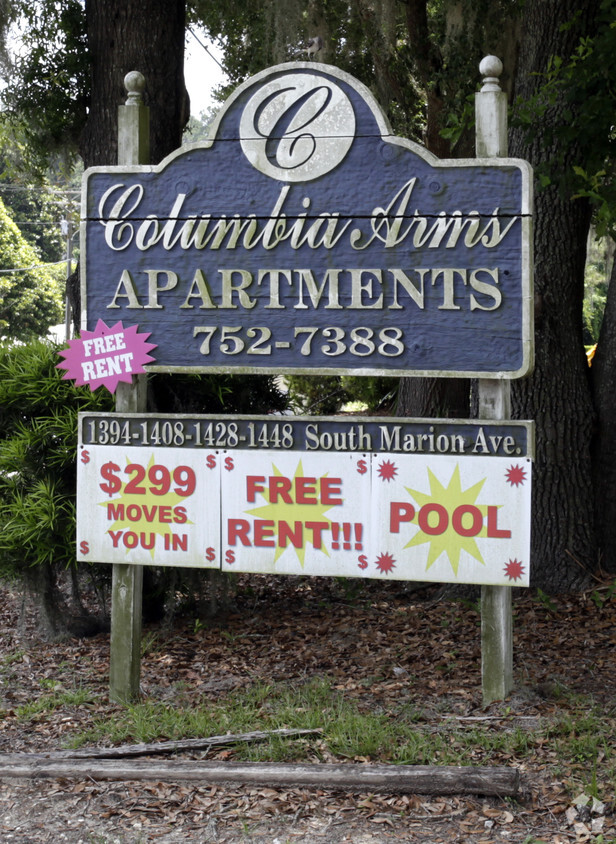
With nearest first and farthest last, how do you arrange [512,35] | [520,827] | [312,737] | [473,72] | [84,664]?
1. [520,827]
2. [312,737]
3. [84,664]
4. [512,35]
5. [473,72]

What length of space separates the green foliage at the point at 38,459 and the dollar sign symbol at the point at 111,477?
33.5 inches

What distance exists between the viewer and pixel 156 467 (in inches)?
199

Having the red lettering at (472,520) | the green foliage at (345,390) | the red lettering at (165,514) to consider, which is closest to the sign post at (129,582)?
the red lettering at (165,514)

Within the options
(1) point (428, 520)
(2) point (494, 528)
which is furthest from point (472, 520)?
(1) point (428, 520)

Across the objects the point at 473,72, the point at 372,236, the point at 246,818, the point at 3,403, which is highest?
the point at 473,72

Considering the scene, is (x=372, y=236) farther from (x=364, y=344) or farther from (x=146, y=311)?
(x=146, y=311)

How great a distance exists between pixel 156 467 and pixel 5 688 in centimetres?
173

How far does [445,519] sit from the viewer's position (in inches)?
187

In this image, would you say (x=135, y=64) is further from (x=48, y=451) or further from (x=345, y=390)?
(x=345, y=390)

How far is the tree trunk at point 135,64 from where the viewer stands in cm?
696

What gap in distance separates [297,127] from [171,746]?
3.08 m

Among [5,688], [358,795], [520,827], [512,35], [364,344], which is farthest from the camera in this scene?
[512,35]

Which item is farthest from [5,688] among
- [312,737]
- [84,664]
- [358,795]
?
[358,795]

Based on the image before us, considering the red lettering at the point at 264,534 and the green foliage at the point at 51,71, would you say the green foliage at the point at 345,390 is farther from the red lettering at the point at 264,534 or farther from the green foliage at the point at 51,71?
the red lettering at the point at 264,534
